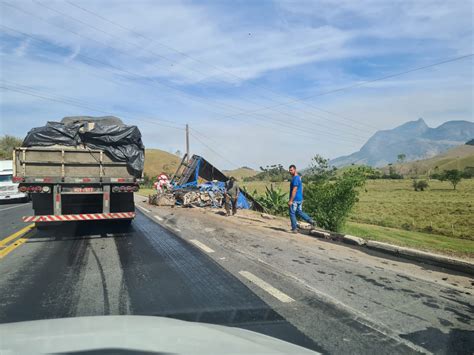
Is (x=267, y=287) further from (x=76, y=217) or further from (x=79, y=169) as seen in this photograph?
(x=79, y=169)

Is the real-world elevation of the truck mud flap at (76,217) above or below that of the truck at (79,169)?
below

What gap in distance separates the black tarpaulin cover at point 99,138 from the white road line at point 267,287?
5.30 metres

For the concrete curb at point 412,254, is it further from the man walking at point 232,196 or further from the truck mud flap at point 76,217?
the man walking at point 232,196

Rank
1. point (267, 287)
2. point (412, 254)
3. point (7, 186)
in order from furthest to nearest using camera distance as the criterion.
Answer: point (7, 186), point (412, 254), point (267, 287)

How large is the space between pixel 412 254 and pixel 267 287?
4208 mm

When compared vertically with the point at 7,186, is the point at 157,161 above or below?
above

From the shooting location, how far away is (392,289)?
6.06m

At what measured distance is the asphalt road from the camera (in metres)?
4.31

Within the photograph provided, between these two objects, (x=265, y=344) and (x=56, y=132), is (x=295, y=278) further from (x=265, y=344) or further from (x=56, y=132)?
(x=56, y=132)

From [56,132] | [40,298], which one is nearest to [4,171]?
[56,132]

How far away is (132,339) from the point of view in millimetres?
2627

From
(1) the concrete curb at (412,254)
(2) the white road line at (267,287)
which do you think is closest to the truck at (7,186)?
(1) the concrete curb at (412,254)

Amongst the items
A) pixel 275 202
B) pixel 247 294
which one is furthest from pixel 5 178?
pixel 247 294

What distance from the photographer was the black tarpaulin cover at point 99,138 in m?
10.4
